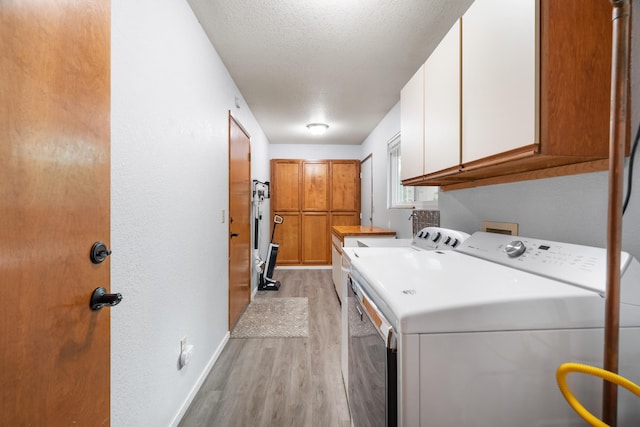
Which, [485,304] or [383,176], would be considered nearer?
[485,304]

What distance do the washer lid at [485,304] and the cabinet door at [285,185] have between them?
15.0 feet

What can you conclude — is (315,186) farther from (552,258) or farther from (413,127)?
(552,258)

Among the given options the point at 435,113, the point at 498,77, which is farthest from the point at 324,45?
the point at 498,77

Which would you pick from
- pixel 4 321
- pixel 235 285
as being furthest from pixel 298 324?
pixel 4 321

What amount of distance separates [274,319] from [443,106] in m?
2.53

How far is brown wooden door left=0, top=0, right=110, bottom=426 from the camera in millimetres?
583

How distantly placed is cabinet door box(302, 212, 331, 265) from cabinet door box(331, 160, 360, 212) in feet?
1.18

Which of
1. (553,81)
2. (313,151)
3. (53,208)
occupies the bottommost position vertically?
(53,208)

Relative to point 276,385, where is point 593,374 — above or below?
above

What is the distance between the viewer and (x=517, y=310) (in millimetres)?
755

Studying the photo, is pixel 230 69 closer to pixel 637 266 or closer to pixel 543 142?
pixel 543 142

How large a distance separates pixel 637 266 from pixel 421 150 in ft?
3.58

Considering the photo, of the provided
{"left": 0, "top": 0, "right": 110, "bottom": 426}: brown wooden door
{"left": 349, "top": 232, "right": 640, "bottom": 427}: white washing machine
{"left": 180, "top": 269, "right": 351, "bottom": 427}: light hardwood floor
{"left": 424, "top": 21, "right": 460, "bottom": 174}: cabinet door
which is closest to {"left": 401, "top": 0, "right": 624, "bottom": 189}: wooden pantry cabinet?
{"left": 424, "top": 21, "right": 460, "bottom": 174}: cabinet door

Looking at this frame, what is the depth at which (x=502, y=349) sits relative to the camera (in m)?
0.75
